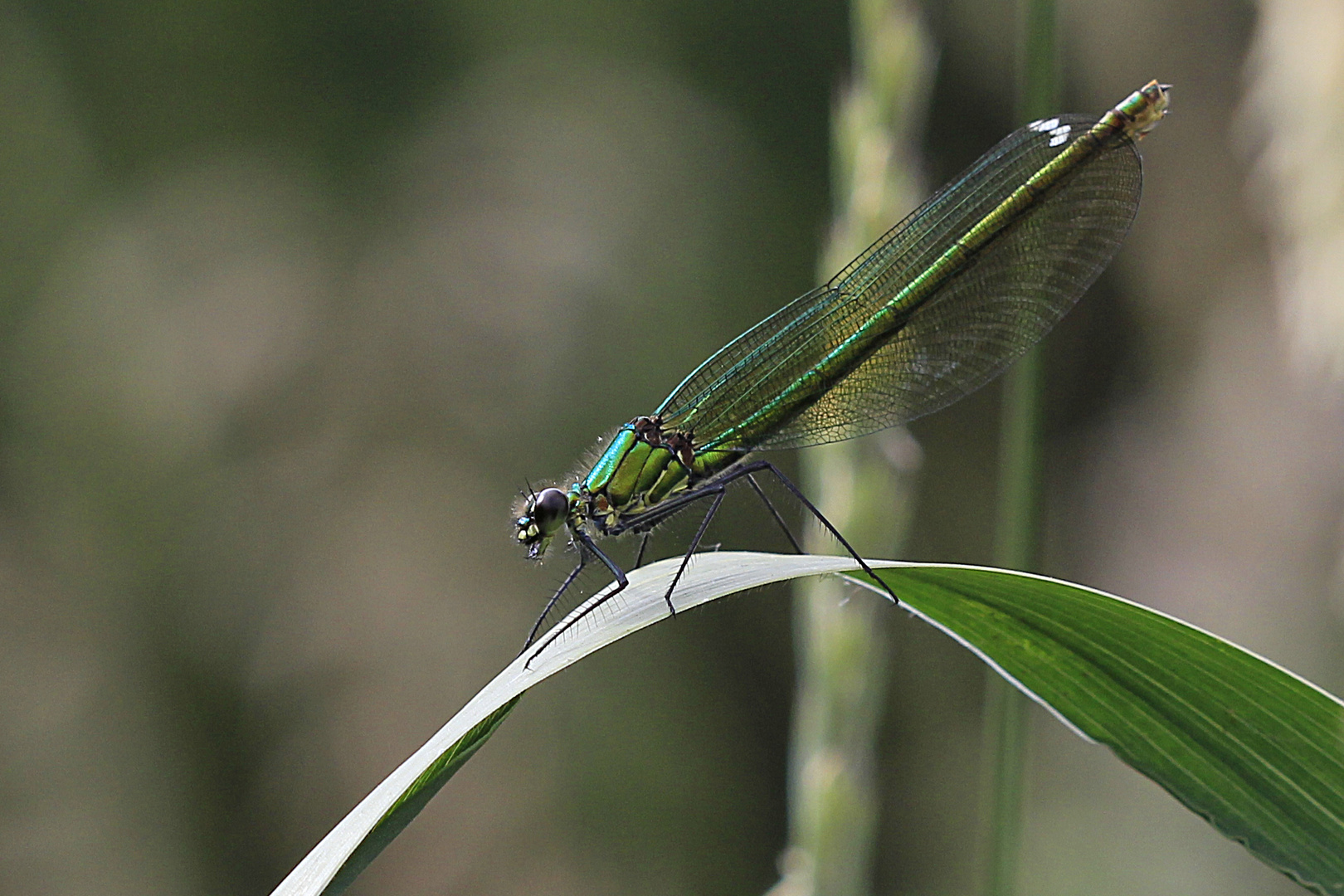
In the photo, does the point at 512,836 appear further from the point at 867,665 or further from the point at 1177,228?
the point at 1177,228

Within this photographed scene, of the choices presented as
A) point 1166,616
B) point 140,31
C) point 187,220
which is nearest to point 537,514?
point 1166,616

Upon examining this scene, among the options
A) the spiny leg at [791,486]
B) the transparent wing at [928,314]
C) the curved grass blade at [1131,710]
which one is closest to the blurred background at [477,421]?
the transparent wing at [928,314]

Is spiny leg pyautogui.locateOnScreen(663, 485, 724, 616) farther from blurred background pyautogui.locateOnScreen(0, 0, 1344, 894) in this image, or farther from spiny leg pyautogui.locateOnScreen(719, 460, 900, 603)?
blurred background pyautogui.locateOnScreen(0, 0, 1344, 894)

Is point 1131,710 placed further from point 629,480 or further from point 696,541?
point 629,480

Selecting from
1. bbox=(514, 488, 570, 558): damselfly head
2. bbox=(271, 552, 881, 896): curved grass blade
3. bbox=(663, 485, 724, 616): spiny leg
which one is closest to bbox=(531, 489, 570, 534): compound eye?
bbox=(514, 488, 570, 558): damselfly head

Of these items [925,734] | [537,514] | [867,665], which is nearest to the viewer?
[867,665]

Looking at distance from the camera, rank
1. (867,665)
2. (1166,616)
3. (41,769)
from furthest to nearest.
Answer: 1. (41,769)
2. (867,665)
3. (1166,616)

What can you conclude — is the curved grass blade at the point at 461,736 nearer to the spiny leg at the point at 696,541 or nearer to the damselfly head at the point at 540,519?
the spiny leg at the point at 696,541
